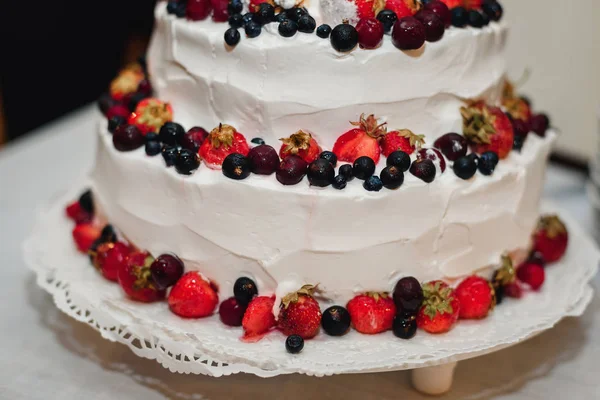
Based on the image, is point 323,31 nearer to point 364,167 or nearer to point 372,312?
point 364,167

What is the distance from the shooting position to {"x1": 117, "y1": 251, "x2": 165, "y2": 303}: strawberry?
5.45 feet

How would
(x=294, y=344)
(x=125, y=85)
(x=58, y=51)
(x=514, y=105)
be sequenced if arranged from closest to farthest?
(x=294, y=344) → (x=514, y=105) → (x=125, y=85) → (x=58, y=51)

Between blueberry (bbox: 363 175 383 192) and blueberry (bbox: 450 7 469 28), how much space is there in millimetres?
471

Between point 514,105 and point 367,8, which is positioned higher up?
point 367,8

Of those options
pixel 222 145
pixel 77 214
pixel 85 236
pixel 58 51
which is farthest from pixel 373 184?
pixel 58 51

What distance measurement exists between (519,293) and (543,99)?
168 centimetres

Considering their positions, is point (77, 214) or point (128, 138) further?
point (77, 214)

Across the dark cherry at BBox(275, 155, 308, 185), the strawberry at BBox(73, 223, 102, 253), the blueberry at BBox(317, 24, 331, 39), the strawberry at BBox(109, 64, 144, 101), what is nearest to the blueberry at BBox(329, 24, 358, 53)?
the blueberry at BBox(317, 24, 331, 39)

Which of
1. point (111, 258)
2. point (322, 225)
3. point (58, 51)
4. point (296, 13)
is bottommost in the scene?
point (58, 51)

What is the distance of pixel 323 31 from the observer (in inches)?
60.4

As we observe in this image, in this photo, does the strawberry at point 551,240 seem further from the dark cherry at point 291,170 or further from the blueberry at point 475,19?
the dark cherry at point 291,170

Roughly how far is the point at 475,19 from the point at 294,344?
90 centimetres

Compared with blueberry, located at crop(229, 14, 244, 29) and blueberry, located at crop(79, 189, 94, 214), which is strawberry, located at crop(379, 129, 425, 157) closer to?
blueberry, located at crop(229, 14, 244, 29)

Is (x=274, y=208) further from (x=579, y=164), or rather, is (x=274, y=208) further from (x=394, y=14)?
(x=579, y=164)
